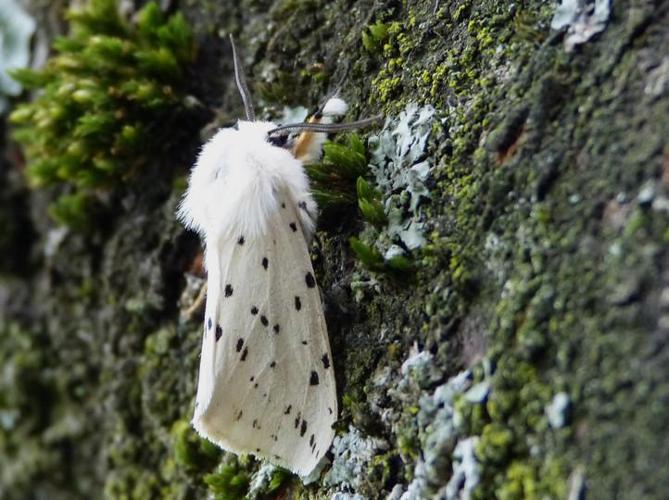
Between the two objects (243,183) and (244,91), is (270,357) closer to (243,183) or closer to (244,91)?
(243,183)

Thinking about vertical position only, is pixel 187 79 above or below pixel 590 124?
below

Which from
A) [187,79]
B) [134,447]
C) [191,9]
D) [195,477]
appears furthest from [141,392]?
[191,9]

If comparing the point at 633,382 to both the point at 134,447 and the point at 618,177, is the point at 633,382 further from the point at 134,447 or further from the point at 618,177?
the point at 134,447

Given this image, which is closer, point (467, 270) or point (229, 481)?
point (467, 270)

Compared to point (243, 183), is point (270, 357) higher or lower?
lower

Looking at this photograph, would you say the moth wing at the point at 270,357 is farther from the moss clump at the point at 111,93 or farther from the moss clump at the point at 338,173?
the moss clump at the point at 111,93

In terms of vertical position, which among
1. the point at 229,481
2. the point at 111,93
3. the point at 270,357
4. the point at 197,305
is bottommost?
the point at 229,481

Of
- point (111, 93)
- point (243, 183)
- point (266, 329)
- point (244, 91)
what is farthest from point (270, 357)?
point (111, 93)

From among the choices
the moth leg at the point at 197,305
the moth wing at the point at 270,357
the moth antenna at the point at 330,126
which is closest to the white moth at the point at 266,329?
the moth wing at the point at 270,357
